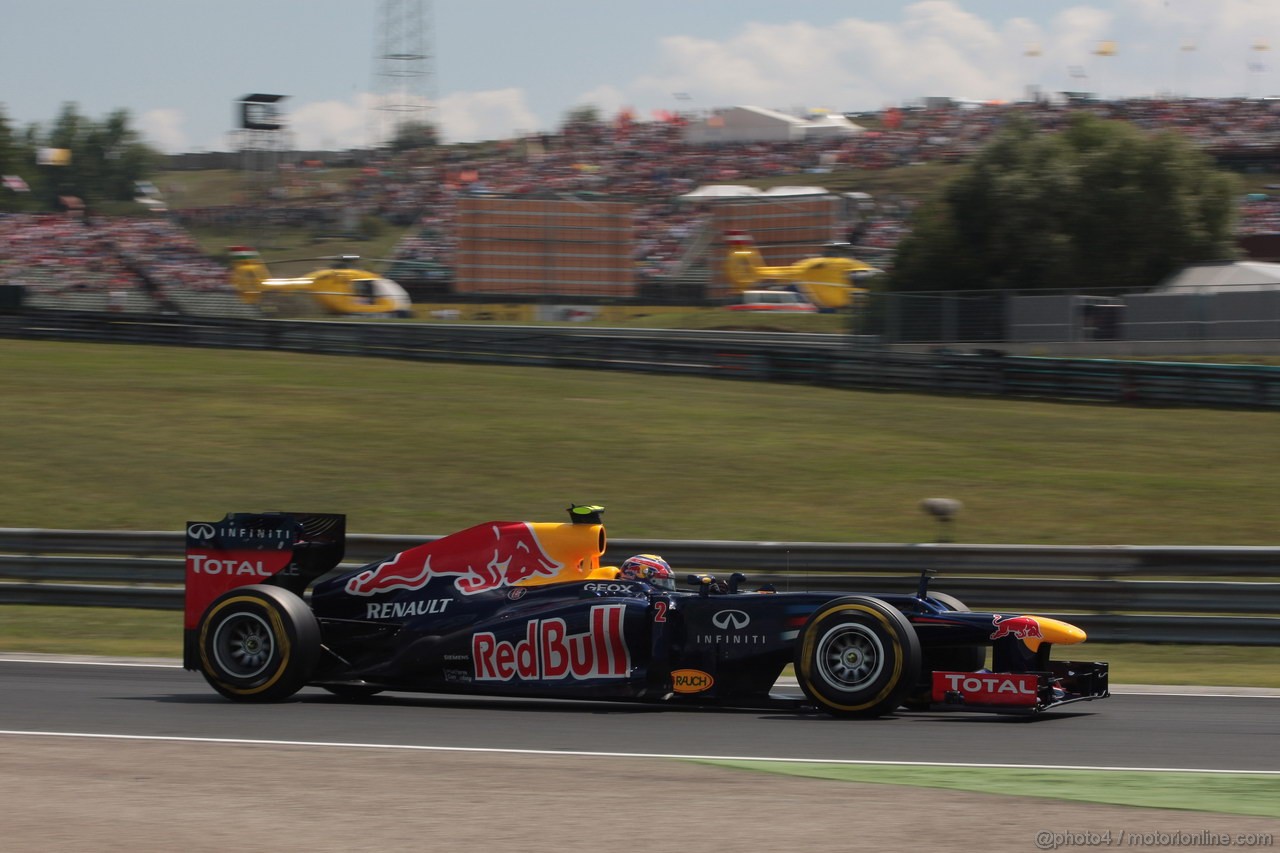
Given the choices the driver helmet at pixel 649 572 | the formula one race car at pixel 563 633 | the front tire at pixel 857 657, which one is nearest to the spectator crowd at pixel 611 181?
the formula one race car at pixel 563 633

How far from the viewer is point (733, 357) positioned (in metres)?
28.3

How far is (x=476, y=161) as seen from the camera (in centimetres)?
6769

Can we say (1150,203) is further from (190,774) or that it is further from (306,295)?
(190,774)

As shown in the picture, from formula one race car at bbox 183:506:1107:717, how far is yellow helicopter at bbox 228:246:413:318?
37.5 metres

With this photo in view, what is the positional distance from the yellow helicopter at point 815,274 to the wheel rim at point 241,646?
36.4 meters

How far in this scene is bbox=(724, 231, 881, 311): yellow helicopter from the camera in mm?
45531

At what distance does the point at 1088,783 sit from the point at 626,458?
12986mm

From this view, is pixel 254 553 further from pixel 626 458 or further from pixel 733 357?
pixel 733 357

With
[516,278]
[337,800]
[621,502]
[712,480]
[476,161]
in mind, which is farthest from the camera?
[476,161]

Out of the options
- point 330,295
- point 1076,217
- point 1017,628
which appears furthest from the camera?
point 330,295

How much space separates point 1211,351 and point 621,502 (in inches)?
643

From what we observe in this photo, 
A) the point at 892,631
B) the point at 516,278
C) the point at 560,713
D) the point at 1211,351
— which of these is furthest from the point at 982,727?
the point at 516,278

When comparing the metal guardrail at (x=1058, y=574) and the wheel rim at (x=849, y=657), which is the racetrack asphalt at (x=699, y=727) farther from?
the metal guardrail at (x=1058, y=574)

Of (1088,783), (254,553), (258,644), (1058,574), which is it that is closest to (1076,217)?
(1058,574)
